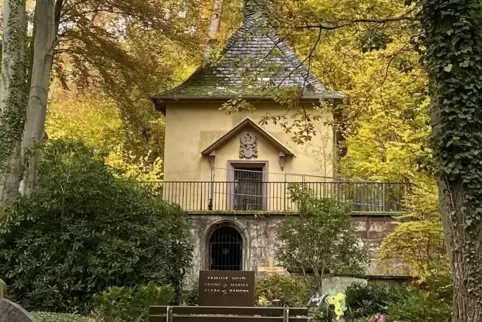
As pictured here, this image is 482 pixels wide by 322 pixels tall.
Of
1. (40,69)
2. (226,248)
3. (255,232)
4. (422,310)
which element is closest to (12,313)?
(422,310)

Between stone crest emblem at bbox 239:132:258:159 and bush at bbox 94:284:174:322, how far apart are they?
12.6 metres

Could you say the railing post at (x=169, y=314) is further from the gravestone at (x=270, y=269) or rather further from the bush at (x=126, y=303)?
the gravestone at (x=270, y=269)

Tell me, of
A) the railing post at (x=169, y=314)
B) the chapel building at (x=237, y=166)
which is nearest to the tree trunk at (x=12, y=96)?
the railing post at (x=169, y=314)

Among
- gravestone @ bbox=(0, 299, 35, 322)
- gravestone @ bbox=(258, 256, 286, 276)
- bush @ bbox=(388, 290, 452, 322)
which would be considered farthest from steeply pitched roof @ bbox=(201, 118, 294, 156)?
gravestone @ bbox=(0, 299, 35, 322)

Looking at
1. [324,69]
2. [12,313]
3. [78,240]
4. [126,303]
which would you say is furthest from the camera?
[324,69]

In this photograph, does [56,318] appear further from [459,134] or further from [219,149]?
[219,149]

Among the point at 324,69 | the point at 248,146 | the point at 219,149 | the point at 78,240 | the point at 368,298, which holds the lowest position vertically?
the point at 368,298

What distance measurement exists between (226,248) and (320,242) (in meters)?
6.51

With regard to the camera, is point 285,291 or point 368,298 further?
point 285,291

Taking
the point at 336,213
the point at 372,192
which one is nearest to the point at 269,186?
the point at 372,192

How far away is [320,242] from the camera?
1630cm

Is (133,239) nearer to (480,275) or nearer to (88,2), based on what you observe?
(480,275)

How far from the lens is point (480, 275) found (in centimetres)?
822

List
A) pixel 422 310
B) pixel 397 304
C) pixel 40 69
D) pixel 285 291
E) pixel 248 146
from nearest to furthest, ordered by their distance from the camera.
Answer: pixel 422 310 < pixel 397 304 < pixel 40 69 < pixel 285 291 < pixel 248 146
